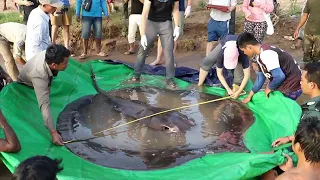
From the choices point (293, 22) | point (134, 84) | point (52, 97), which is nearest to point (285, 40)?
point (293, 22)

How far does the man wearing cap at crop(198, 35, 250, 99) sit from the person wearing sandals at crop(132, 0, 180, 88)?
1.86ft

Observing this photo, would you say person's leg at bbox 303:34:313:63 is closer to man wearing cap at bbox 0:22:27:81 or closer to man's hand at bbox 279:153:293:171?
man's hand at bbox 279:153:293:171

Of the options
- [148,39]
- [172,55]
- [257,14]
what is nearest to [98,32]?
[148,39]

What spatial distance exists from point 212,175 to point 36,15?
3.19 meters

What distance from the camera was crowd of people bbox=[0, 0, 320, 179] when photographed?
308 cm

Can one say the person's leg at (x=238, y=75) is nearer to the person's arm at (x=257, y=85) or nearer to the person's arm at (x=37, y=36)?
the person's arm at (x=257, y=85)

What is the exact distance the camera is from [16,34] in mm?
5910

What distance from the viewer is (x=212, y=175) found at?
365 cm

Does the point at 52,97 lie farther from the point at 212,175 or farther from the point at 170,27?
the point at 212,175

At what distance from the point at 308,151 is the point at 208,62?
3.46 m

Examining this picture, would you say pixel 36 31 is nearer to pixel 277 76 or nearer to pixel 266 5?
pixel 277 76

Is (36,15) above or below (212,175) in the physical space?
above

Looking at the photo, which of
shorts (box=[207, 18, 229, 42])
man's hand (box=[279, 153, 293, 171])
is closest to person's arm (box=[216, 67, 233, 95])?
shorts (box=[207, 18, 229, 42])

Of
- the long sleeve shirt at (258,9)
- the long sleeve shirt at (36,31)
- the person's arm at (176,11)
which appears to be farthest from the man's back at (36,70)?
the long sleeve shirt at (258,9)
